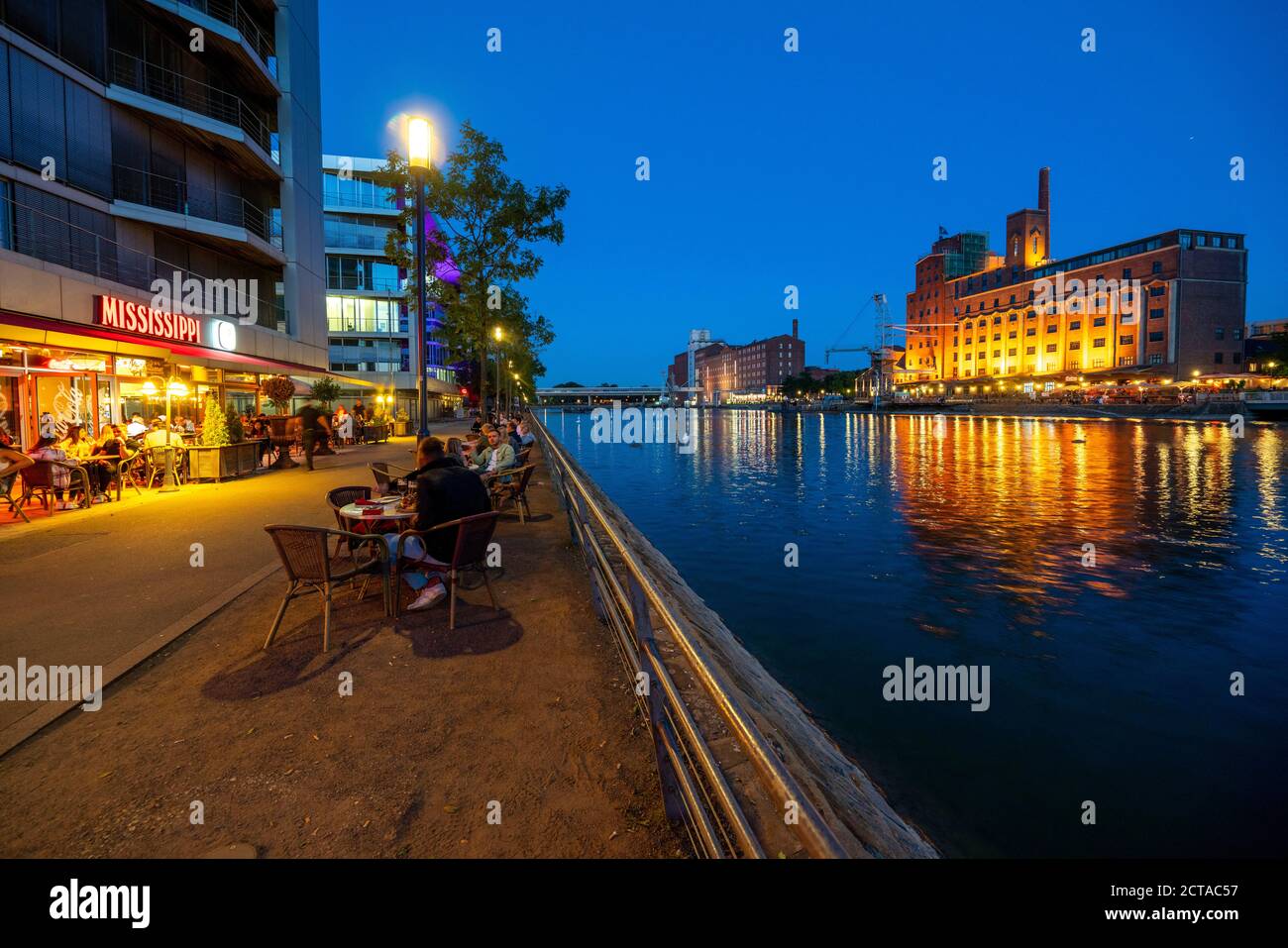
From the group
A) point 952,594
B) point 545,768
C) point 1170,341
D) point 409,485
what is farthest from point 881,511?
point 1170,341

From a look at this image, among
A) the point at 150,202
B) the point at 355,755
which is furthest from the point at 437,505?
the point at 150,202

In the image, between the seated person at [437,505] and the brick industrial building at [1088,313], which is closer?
the seated person at [437,505]

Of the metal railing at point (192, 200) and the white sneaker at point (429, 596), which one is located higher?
the metal railing at point (192, 200)

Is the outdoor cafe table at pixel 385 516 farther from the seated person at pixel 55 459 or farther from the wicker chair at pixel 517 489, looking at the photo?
the seated person at pixel 55 459

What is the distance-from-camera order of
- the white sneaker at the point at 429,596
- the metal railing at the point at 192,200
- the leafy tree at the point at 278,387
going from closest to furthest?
the white sneaker at the point at 429,596 < the metal railing at the point at 192,200 < the leafy tree at the point at 278,387

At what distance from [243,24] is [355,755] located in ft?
97.6

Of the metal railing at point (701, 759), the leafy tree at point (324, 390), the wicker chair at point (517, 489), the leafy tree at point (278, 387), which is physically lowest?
the metal railing at point (701, 759)

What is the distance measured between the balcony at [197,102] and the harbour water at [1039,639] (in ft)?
61.7

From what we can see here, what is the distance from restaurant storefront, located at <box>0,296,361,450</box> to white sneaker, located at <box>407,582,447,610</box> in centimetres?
1009

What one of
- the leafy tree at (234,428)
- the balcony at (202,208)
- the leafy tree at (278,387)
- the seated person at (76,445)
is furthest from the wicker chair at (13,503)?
the balcony at (202,208)

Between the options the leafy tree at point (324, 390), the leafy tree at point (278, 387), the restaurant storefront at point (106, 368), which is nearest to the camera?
the restaurant storefront at point (106, 368)

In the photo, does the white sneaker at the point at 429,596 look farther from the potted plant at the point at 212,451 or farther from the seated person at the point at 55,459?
the potted plant at the point at 212,451

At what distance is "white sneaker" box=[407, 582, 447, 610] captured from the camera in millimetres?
5867

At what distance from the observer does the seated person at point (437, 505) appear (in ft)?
18.4
